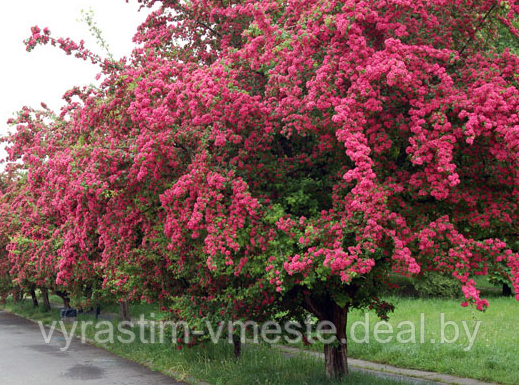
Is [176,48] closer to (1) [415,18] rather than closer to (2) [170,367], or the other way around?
(1) [415,18]

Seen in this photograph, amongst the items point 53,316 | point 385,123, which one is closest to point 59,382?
point 385,123

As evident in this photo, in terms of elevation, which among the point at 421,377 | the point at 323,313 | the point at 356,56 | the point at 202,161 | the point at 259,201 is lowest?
the point at 421,377

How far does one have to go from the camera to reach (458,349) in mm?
13180

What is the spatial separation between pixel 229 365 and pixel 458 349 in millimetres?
5541

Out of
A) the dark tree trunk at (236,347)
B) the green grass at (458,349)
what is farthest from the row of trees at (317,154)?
the dark tree trunk at (236,347)

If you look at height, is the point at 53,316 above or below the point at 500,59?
below

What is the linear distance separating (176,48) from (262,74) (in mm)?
2657

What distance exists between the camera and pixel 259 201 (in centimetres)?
782

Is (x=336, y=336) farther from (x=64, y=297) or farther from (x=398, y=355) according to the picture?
(x=64, y=297)

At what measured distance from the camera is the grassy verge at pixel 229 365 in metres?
10.3

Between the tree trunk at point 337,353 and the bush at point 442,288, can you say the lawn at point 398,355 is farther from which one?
the bush at point 442,288

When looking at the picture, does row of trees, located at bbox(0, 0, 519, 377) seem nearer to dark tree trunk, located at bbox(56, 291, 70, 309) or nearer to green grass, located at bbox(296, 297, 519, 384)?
green grass, located at bbox(296, 297, 519, 384)

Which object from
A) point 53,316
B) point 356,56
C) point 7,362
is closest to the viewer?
point 356,56

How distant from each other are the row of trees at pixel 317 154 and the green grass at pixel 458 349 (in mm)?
2371
